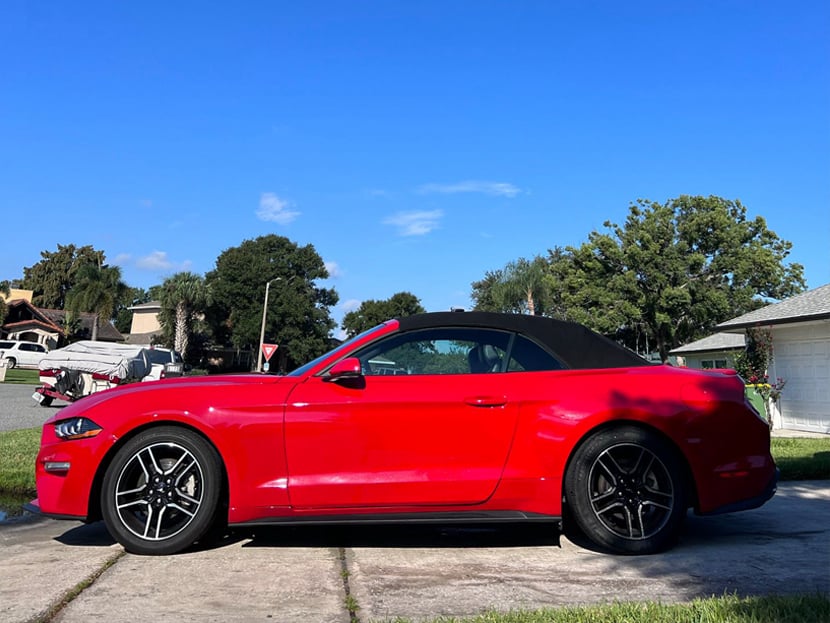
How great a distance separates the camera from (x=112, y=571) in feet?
11.3

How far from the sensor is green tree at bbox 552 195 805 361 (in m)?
33.5

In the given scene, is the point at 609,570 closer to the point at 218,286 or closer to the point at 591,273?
the point at 591,273

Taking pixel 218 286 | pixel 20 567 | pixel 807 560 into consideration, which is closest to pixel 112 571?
pixel 20 567

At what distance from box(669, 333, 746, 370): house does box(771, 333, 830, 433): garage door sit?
576 cm

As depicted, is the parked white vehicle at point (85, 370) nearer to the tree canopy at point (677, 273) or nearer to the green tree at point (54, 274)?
the tree canopy at point (677, 273)

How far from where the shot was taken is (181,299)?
155 feet

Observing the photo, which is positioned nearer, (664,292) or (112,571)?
(112,571)

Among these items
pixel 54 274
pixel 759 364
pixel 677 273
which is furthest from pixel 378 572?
Result: pixel 54 274

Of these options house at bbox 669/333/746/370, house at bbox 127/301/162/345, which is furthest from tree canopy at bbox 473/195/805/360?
house at bbox 127/301/162/345

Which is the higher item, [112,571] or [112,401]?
[112,401]

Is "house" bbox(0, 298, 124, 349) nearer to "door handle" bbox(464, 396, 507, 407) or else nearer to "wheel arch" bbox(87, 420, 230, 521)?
"wheel arch" bbox(87, 420, 230, 521)

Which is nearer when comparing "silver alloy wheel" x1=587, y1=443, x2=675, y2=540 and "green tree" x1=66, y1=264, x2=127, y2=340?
"silver alloy wheel" x1=587, y1=443, x2=675, y2=540

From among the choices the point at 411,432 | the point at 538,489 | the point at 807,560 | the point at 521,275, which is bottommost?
the point at 807,560

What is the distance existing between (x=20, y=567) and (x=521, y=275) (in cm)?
4726
